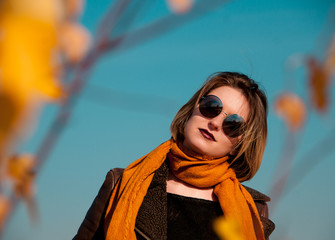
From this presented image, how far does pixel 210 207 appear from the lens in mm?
1160

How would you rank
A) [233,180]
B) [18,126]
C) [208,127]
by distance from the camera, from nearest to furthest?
1. [18,126]
2. [208,127]
3. [233,180]

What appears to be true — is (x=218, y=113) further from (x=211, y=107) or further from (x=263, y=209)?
(x=263, y=209)

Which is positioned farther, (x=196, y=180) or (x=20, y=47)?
(x=196, y=180)

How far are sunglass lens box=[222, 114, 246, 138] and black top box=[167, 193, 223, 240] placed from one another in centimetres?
21

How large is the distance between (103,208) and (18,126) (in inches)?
44.5

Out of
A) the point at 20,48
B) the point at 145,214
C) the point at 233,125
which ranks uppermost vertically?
the point at 233,125

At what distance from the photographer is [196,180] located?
3.72 ft

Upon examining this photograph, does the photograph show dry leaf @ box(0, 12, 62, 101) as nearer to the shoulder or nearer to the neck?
the neck

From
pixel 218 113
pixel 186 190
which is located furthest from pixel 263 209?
pixel 218 113

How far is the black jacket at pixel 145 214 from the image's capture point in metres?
1.08

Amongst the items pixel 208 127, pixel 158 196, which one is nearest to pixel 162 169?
pixel 158 196

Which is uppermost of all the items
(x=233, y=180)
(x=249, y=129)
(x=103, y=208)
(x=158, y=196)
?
(x=249, y=129)

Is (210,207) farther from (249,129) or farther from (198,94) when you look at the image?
(198,94)

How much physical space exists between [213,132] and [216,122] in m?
0.03
